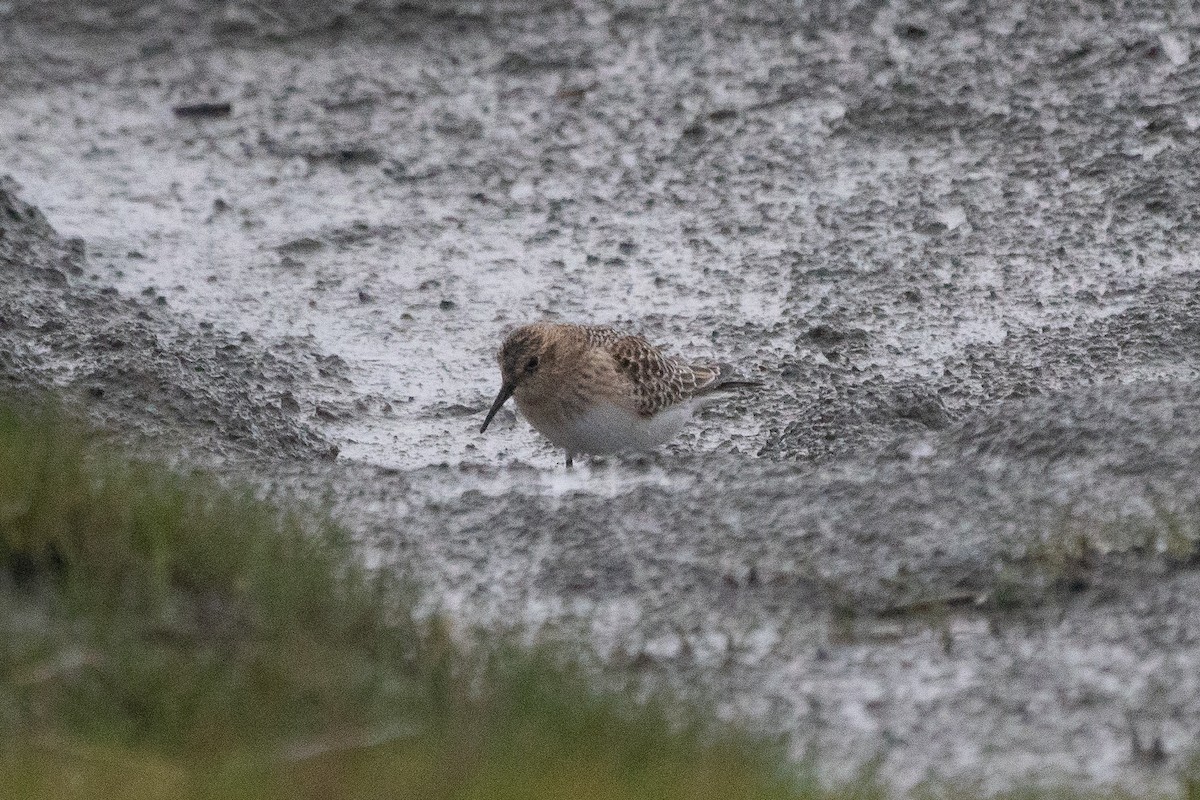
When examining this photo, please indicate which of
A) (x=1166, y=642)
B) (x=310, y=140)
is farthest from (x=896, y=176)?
(x=1166, y=642)

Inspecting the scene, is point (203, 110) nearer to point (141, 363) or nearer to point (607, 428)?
point (141, 363)

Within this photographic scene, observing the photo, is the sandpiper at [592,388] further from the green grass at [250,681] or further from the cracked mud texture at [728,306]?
the green grass at [250,681]

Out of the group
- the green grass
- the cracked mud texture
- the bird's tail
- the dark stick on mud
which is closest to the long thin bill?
the cracked mud texture

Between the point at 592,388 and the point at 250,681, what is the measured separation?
152 inches

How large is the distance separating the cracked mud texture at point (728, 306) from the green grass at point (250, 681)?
1.96ft

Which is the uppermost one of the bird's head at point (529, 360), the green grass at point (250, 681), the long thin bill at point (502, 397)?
the green grass at point (250, 681)

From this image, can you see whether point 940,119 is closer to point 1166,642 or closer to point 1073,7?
point 1073,7

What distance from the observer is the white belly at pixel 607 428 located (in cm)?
886

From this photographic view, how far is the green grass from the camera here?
4.49 meters

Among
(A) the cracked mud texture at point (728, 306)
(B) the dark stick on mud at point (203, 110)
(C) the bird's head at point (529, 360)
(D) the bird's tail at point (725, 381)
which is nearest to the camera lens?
(A) the cracked mud texture at point (728, 306)

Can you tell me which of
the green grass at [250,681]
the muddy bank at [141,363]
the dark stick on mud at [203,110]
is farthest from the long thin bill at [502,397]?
the dark stick on mud at [203,110]

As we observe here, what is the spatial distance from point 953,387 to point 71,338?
14.8ft

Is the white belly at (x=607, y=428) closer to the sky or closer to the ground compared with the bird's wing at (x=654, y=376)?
closer to the ground

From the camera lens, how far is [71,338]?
947 centimetres
